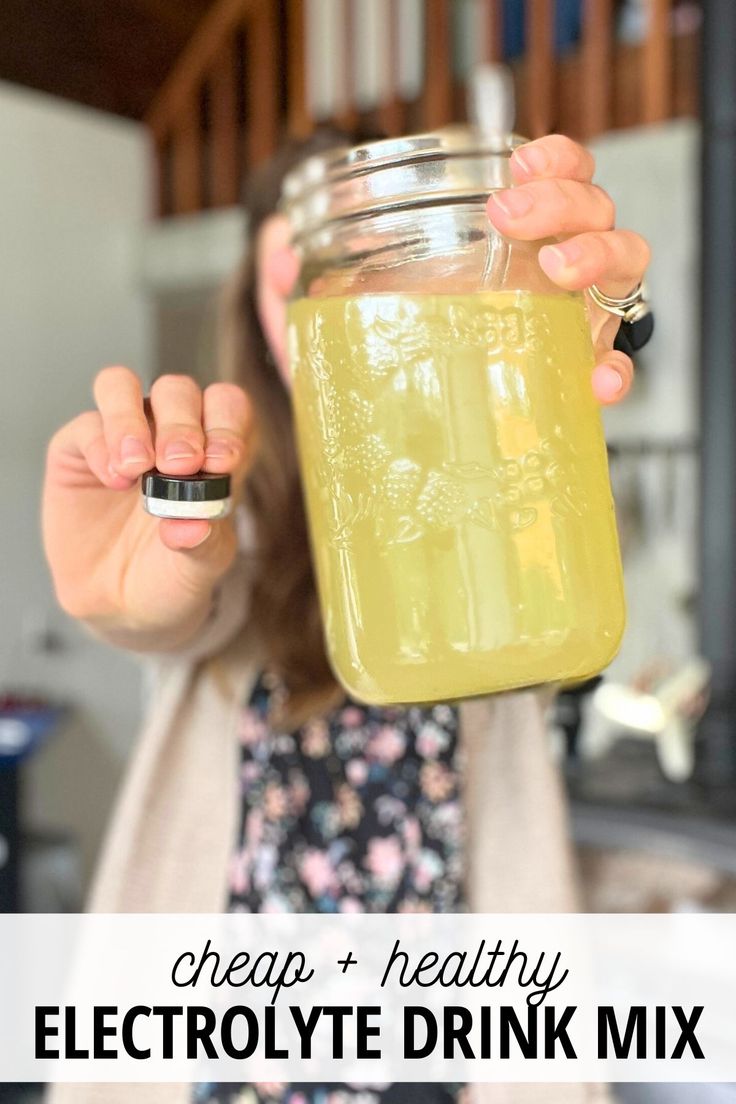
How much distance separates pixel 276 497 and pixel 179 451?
0.56 m

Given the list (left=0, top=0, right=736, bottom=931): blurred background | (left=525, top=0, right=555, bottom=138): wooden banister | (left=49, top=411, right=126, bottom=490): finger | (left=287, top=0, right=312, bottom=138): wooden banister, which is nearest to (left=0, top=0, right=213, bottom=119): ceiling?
(left=0, top=0, right=736, bottom=931): blurred background

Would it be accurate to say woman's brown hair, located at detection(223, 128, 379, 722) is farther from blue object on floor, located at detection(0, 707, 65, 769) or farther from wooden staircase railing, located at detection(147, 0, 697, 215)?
blue object on floor, located at detection(0, 707, 65, 769)

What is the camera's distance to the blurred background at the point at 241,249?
168 centimetres

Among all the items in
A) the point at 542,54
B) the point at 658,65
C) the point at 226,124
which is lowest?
the point at 658,65

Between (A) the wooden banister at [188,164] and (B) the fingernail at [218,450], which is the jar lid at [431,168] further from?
(A) the wooden banister at [188,164]

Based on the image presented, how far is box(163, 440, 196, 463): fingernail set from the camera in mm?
331

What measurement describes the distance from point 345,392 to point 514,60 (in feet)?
7.47

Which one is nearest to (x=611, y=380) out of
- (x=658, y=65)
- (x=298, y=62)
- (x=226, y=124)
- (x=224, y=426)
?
(x=224, y=426)

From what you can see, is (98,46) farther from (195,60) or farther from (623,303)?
(623,303)

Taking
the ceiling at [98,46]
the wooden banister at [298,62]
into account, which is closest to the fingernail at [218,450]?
the ceiling at [98,46]

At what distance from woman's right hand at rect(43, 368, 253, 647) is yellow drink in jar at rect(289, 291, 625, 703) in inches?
1.9

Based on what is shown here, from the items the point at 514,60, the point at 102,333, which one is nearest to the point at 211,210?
the point at 102,333

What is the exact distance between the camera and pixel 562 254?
314 mm

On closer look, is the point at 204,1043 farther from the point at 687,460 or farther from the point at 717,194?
the point at 687,460
